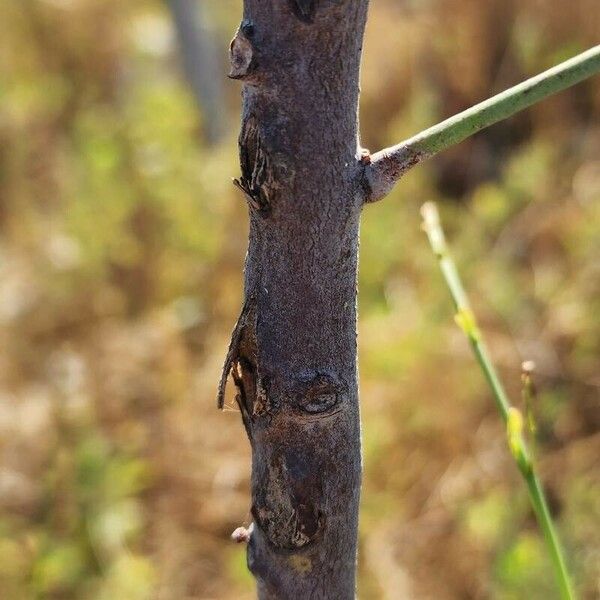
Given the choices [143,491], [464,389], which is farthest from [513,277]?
[143,491]

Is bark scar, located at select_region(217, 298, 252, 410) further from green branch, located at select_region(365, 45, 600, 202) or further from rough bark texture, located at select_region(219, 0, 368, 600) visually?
green branch, located at select_region(365, 45, 600, 202)

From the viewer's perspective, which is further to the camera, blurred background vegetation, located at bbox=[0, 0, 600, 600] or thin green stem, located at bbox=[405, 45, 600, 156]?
blurred background vegetation, located at bbox=[0, 0, 600, 600]

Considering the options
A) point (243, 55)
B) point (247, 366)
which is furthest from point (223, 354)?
point (243, 55)

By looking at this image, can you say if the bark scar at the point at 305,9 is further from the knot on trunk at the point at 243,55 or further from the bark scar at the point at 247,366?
the bark scar at the point at 247,366

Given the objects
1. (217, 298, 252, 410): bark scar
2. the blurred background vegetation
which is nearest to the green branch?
(217, 298, 252, 410): bark scar

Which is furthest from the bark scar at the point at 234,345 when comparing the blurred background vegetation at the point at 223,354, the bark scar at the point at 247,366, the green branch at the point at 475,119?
the blurred background vegetation at the point at 223,354
